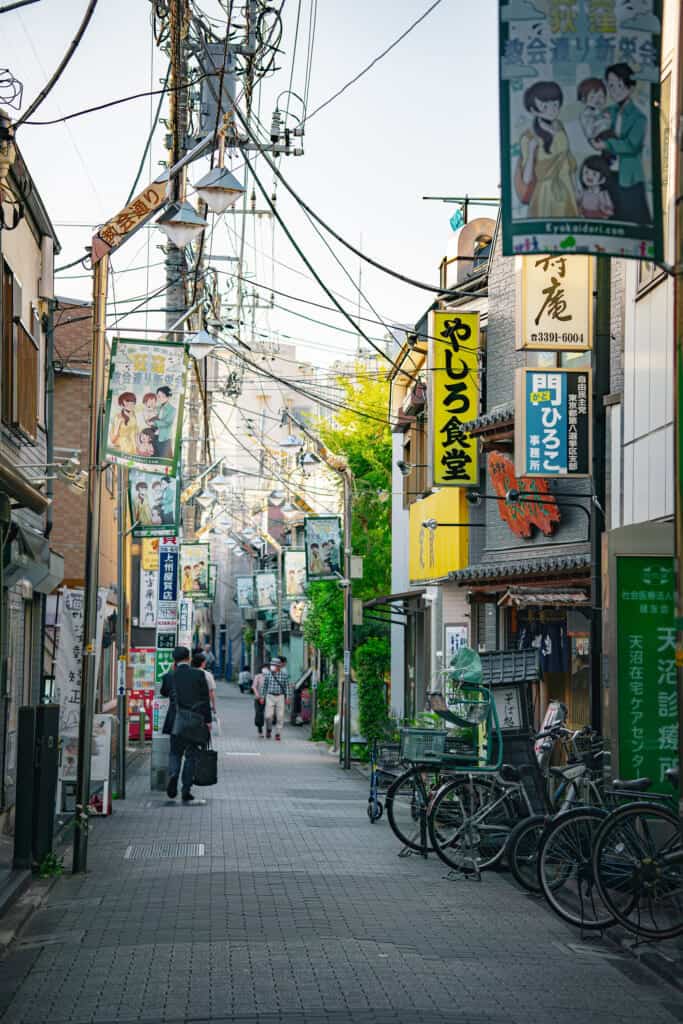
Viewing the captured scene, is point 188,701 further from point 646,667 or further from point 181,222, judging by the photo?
point 646,667

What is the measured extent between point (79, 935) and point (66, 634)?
→ 26.6 feet

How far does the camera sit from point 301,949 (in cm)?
953

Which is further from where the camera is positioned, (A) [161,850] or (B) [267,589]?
(B) [267,589]

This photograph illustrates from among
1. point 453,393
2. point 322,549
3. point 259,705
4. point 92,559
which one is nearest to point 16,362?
point 92,559

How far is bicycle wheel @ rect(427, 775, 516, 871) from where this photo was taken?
44.3 feet

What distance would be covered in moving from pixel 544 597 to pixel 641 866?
26.5 feet

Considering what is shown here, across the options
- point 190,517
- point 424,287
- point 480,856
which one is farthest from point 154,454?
point 190,517

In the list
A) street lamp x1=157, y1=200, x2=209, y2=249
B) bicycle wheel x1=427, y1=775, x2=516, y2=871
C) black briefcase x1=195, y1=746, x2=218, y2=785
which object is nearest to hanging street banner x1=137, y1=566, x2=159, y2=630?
black briefcase x1=195, y1=746, x2=218, y2=785

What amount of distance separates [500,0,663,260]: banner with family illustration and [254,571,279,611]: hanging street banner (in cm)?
4847

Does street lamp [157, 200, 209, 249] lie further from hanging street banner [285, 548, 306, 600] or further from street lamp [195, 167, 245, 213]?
hanging street banner [285, 548, 306, 600]

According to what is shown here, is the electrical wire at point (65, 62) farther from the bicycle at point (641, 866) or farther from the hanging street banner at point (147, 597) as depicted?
the hanging street banner at point (147, 597)

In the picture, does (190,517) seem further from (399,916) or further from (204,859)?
(399,916)

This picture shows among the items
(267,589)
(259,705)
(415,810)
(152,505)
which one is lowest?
(259,705)

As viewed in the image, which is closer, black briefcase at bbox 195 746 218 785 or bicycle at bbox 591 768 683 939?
bicycle at bbox 591 768 683 939
